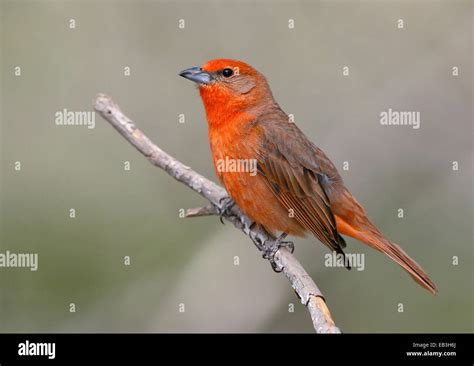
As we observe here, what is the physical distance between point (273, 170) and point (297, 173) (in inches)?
8.8

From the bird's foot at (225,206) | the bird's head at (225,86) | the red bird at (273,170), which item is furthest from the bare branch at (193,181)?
the bird's head at (225,86)

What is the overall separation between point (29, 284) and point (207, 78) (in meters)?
2.59

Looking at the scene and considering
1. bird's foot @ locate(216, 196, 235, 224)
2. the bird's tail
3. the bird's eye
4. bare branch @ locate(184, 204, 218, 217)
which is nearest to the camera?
the bird's tail

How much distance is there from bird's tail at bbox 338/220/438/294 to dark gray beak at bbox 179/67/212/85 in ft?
6.02

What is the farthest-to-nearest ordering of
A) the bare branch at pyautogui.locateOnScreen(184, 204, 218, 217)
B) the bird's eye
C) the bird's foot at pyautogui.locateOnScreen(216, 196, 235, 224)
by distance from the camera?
the bird's eye < the bird's foot at pyautogui.locateOnScreen(216, 196, 235, 224) < the bare branch at pyautogui.locateOnScreen(184, 204, 218, 217)

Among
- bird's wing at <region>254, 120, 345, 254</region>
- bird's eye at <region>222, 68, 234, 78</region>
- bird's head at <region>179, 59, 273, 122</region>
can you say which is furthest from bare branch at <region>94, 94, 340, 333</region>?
bird's eye at <region>222, 68, 234, 78</region>

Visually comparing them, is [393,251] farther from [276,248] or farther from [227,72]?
[227,72]

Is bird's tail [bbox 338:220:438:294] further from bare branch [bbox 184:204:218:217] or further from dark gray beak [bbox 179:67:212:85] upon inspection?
dark gray beak [bbox 179:67:212:85]

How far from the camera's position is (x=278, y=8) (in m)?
7.71

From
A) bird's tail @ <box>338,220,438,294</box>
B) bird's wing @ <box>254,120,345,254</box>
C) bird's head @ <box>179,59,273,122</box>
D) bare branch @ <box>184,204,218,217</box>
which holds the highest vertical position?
bird's head @ <box>179,59,273,122</box>

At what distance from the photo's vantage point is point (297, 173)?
6156 millimetres

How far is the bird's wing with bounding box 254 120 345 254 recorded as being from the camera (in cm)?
596
